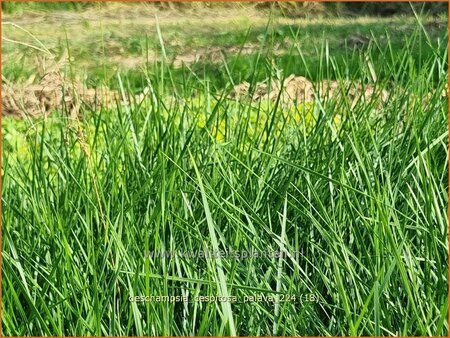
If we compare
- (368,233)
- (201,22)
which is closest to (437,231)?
(368,233)

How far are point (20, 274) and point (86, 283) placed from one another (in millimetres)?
141

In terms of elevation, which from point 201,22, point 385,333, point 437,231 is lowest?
point 201,22

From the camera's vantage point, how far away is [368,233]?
1.74m

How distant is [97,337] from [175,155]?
533 millimetres

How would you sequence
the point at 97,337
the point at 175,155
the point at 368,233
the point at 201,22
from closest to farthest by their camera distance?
the point at 97,337 < the point at 368,233 < the point at 175,155 < the point at 201,22

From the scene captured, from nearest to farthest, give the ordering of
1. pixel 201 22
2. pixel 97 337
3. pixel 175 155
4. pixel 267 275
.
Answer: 1. pixel 97 337
2. pixel 267 275
3. pixel 175 155
4. pixel 201 22

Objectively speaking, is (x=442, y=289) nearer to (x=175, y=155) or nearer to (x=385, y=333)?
(x=385, y=333)

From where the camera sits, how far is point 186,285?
1664 millimetres

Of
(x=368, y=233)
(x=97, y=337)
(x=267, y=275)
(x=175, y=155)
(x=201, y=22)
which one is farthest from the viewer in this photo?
(x=201, y=22)

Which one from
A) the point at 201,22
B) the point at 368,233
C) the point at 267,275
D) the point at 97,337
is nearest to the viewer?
the point at 97,337

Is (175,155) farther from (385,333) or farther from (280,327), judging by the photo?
(385,333)

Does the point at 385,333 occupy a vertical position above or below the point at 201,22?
above

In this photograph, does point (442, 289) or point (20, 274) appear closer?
point (442, 289)

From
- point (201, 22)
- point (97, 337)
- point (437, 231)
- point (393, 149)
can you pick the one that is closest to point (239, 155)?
point (393, 149)
